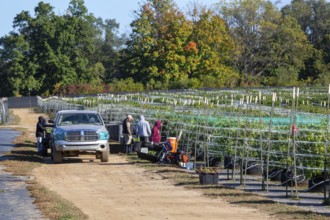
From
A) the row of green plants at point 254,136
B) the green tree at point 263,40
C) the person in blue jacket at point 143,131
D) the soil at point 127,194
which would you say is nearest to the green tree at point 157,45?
the green tree at point 263,40

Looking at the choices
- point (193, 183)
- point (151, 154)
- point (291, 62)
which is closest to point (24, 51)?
point (291, 62)

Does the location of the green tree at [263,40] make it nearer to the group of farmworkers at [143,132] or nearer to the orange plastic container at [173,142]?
the group of farmworkers at [143,132]

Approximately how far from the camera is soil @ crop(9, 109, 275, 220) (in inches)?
547

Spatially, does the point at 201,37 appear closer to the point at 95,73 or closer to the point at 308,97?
the point at 95,73

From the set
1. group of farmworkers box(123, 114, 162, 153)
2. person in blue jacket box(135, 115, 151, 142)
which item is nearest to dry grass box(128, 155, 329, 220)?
group of farmworkers box(123, 114, 162, 153)

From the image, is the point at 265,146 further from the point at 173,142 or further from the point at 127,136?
the point at 127,136

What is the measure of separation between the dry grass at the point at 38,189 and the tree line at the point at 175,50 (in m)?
52.0

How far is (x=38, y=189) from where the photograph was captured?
17172 millimetres

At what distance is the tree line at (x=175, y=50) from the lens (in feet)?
288

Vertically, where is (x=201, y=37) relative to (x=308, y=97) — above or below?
above

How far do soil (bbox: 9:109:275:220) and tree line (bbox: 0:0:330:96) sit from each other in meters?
57.6

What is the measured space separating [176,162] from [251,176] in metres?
3.71

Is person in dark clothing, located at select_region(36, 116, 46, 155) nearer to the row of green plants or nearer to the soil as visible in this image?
the soil

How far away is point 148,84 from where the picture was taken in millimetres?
85250
